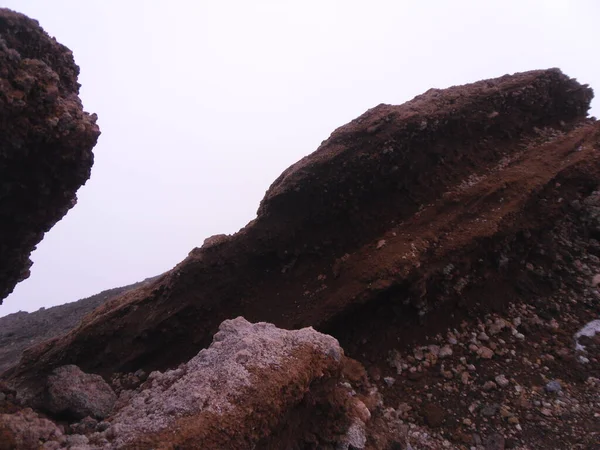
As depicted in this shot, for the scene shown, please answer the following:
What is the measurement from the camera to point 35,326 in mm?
20281

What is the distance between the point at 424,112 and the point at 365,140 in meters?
1.31

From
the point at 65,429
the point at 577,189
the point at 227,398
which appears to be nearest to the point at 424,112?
the point at 577,189

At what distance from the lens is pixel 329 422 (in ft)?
16.4

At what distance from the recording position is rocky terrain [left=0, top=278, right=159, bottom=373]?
16656mm

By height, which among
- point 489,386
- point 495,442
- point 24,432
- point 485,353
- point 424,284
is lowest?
point 495,442

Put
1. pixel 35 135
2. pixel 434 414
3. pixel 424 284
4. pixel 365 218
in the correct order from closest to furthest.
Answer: pixel 35 135 → pixel 434 414 → pixel 424 284 → pixel 365 218

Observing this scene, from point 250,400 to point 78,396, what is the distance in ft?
10.8

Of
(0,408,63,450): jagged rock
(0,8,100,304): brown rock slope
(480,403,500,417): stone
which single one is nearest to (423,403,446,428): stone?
(480,403,500,417): stone

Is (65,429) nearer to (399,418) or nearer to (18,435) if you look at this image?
(18,435)

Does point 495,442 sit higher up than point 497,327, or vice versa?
point 497,327

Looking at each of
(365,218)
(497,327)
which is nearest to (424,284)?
(497,327)

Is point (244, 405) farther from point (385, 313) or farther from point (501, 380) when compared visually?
A: point (501, 380)

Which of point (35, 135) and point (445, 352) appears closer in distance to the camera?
point (35, 135)

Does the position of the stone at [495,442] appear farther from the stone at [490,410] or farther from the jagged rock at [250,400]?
the jagged rock at [250,400]
